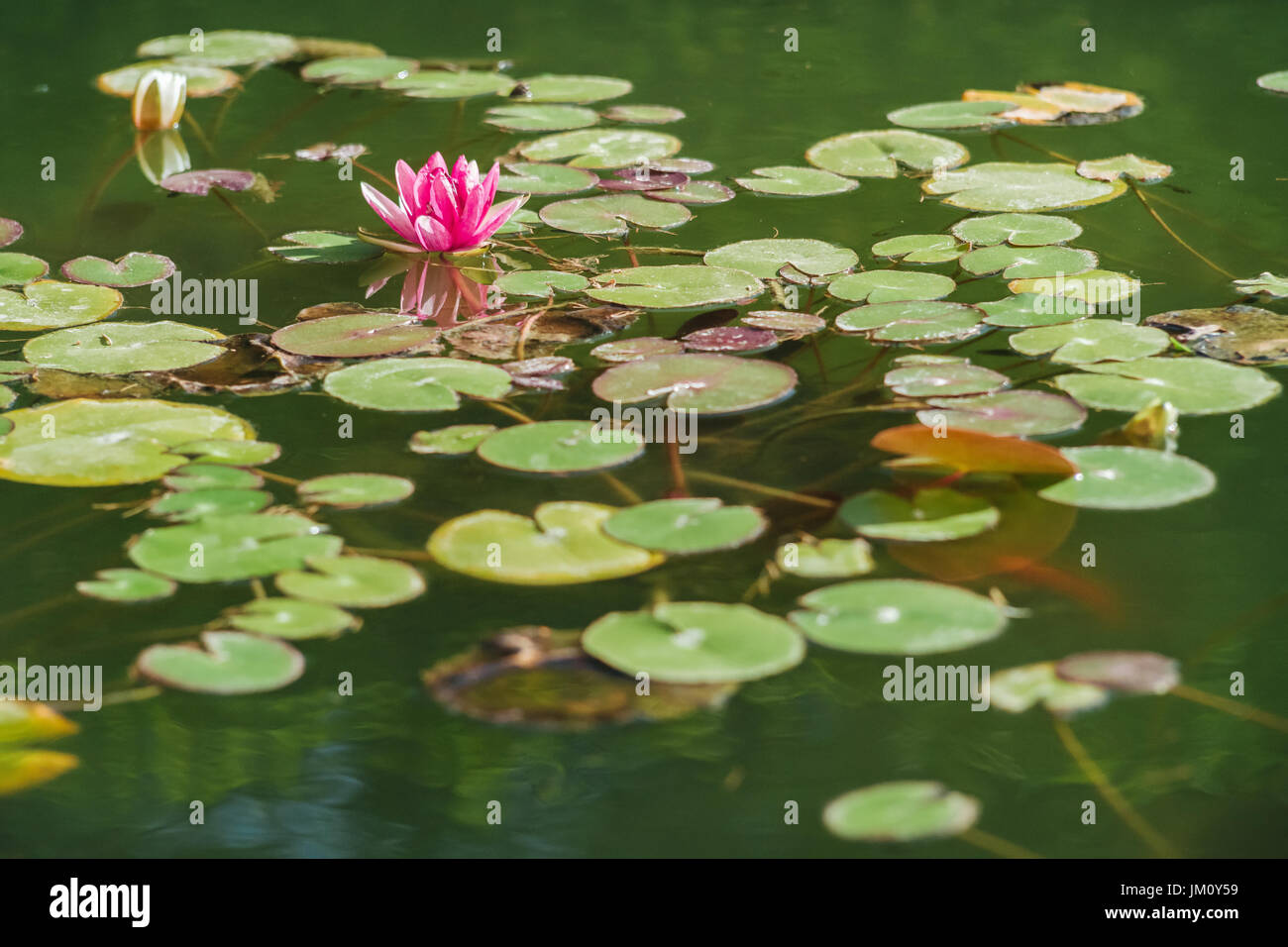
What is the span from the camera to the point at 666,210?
2834mm

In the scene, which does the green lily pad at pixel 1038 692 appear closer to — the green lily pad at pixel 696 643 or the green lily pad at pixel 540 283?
the green lily pad at pixel 696 643

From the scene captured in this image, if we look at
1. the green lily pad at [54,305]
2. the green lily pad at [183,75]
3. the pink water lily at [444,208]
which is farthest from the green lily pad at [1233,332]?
the green lily pad at [183,75]

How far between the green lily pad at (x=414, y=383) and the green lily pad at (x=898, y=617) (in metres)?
0.73

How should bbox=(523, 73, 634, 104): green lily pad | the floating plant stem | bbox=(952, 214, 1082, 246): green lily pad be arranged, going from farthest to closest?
bbox=(523, 73, 634, 104): green lily pad, bbox=(952, 214, 1082, 246): green lily pad, the floating plant stem

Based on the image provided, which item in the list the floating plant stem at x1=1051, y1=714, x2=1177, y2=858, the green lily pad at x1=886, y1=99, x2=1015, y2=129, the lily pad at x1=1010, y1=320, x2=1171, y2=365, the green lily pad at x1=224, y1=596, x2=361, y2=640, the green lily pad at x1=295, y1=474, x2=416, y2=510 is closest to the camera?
the floating plant stem at x1=1051, y1=714, x2=1177, y2=858

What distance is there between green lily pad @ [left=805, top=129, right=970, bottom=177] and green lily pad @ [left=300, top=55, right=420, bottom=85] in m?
1.45

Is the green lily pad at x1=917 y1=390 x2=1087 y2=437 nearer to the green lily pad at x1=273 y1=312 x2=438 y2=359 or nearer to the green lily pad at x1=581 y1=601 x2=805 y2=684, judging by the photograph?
the green lily pad at x1=581 y1=601 x2=805 y2=684

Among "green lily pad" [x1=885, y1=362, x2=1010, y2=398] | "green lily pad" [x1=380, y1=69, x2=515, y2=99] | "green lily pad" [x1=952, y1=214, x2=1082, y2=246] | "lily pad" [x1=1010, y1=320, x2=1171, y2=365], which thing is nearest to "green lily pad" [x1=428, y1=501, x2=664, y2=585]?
"green lily pad" [x1=885, y1=362, x2=1010, y2=398]

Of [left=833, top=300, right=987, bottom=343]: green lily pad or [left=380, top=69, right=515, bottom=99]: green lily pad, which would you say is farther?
[left=380, top=69, right=515, bottom=99]: green lily pad

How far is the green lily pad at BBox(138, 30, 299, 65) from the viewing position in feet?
13.7

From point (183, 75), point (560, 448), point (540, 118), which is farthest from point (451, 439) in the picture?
point (183, 75)

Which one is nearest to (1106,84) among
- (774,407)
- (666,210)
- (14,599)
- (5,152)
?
(666,210)

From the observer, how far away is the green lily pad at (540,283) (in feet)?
8.02

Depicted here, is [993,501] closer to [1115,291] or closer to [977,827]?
[977,827]
